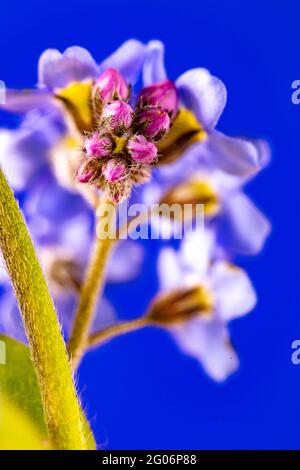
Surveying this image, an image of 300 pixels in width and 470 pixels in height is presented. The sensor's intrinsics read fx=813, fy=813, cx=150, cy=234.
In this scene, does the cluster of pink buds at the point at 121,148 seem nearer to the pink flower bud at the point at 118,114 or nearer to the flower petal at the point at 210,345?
the pink flower bud at the point at 118,114

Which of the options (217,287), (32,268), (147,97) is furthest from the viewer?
(217,287)

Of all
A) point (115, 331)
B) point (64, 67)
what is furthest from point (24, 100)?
point (115, 331)

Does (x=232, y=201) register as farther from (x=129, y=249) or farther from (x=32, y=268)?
(x=32, y=268)

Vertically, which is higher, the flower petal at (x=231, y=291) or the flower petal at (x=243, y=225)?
the flower petal at (x=243, y=225)

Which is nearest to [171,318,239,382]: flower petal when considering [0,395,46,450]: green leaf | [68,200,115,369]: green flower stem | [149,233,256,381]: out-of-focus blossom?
[149,233,256,381]: out-of-focus blossom

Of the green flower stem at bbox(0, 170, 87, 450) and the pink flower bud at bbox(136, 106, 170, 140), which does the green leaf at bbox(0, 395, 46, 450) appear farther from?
the pink flower bud at bbox(136, 106, 170, 140)

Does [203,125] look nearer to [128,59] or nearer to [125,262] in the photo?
[128,59]

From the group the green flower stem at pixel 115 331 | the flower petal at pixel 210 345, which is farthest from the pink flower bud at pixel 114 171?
the flower petal at pixel 210 345
